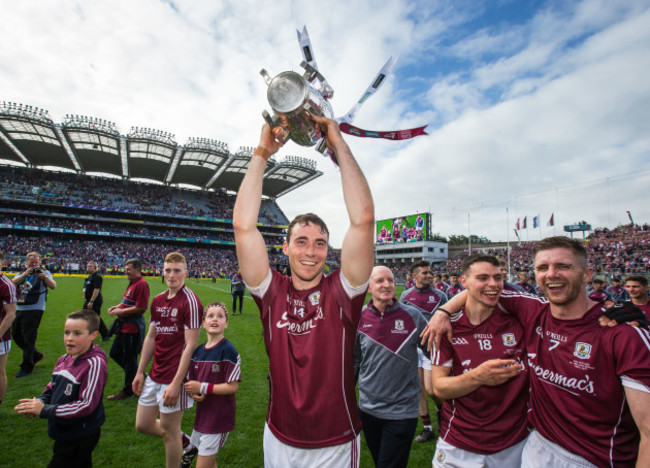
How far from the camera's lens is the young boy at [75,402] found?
A: 263 centimetres

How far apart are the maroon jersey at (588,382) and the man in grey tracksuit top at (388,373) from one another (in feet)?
3.70

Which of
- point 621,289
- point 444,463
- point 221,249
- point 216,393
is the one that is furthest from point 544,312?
point 221,249

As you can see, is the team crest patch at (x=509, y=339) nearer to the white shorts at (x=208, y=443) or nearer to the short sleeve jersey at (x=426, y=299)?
the white shorts at (x=208, y=443)

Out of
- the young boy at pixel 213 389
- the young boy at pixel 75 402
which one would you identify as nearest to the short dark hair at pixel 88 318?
the young boy at pixel 75 402

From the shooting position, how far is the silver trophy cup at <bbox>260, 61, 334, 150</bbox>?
1939mm

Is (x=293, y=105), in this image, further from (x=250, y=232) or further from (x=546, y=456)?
(x=546, y=456)

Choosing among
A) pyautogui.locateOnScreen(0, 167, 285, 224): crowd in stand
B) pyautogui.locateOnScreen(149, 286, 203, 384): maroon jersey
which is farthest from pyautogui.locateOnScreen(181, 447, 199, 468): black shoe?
pyautogui.locateOnScreen(0, 167, 285, 224): crowd in stand

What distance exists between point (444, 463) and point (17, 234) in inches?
2371

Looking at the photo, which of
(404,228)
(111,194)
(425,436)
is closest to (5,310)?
(425,436)

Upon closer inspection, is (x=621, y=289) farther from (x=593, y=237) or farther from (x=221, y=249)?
(x=221, y=249)

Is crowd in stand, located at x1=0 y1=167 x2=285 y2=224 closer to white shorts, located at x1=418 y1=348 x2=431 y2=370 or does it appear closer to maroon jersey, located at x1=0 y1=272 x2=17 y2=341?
maroon jersey, located at x1=0 y1=272 x2=17 y2=341

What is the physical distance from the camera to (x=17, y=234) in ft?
148

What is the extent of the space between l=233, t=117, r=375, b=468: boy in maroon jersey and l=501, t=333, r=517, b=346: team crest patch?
140cm

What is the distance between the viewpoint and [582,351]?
2.11 meters
